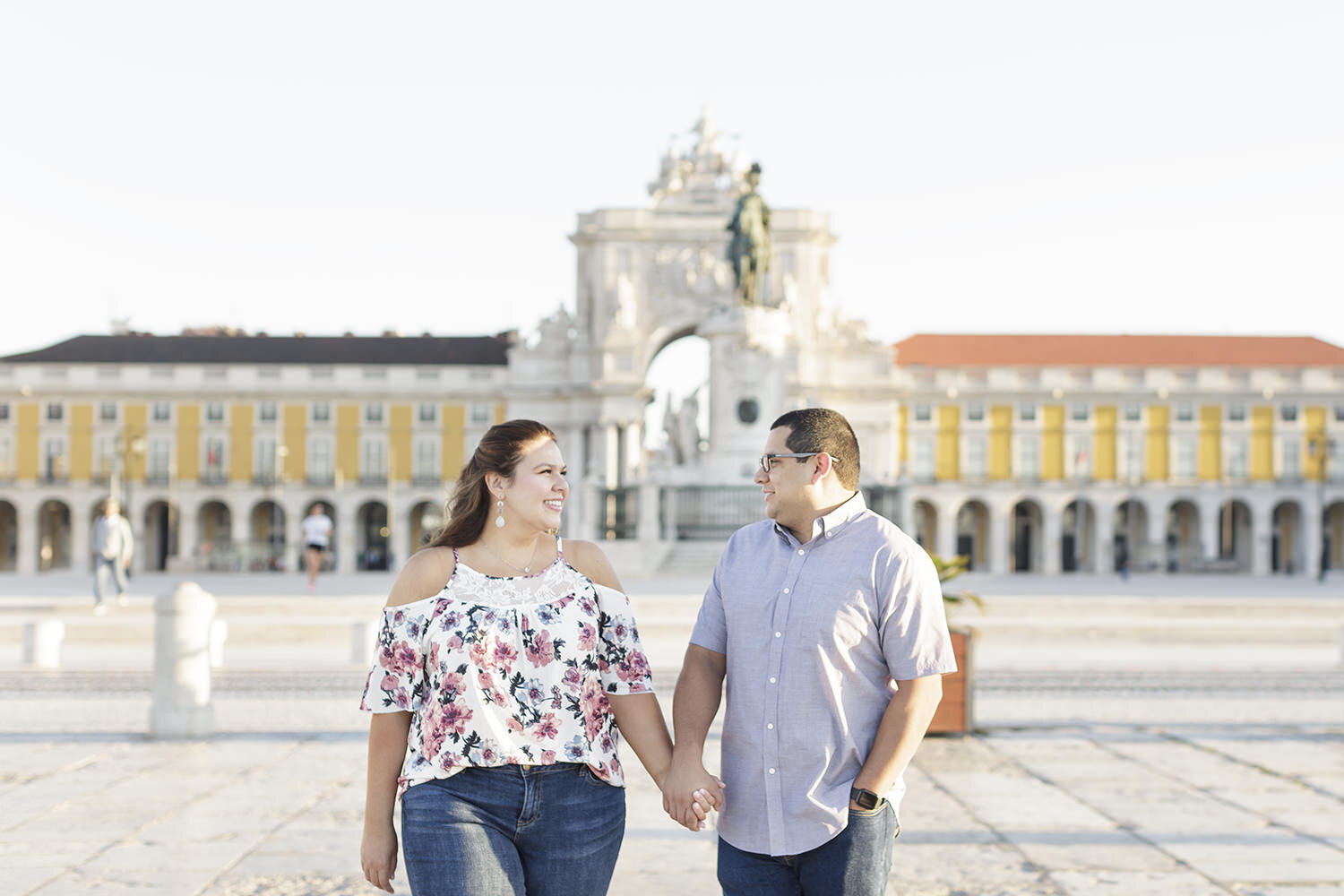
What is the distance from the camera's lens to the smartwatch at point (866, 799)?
2783 mm

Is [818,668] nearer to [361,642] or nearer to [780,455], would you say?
[780,455]

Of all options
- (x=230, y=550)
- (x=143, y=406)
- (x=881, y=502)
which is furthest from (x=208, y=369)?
(x=881, y=502)

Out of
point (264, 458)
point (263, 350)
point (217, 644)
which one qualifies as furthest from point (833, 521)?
point (263, 350)

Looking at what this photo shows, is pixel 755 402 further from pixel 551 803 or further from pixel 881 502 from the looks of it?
pixel 551 803

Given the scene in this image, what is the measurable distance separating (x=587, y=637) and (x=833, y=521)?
590 mm

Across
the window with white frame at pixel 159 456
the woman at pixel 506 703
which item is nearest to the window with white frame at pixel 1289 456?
the window with white frame at pixel 159 456

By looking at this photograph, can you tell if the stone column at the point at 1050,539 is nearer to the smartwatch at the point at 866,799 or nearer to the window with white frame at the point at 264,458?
the window with white frame at the point at 264,458

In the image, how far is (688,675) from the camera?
3.04m

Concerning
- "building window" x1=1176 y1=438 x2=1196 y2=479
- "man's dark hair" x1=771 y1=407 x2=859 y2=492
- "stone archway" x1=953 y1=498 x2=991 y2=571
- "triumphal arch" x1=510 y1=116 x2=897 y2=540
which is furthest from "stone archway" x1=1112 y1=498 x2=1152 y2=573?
"man's dark hair" x1=771 y1=407 x2=859 y2=492

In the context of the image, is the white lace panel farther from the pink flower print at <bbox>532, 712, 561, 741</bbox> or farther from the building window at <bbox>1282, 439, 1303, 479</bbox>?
the building window at <bbox>1282, 439, 1303, 479</bbox>

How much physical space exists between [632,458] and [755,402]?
132 feet

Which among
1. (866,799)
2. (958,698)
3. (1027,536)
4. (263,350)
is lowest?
(1027,536)

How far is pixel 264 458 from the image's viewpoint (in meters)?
65.1

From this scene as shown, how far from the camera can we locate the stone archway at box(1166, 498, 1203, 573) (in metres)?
65.0
